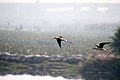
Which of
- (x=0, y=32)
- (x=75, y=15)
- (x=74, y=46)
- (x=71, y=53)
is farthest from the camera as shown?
(x=75, y=15)

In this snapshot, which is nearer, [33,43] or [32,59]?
[32,59]

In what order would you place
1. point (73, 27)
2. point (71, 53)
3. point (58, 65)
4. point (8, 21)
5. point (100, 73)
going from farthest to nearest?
point (8, 21) → point (73, 27) → point (71, 53) → point (58, 65) → point (100, 73)

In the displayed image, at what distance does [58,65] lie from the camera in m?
15.6

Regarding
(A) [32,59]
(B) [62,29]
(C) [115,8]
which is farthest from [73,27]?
(A) [32,59]

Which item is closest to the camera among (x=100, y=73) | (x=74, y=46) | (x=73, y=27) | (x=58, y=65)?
(x=100, y=73)

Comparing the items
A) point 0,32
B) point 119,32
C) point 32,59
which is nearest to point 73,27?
point 0,32

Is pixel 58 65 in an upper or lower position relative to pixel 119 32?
lower

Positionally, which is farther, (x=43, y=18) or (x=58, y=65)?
(x=43, y=18)

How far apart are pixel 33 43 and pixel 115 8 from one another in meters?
11.5

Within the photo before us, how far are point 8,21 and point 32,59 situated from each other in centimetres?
1143

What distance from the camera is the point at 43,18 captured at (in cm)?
2925

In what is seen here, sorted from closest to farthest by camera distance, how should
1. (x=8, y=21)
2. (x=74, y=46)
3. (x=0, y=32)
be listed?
(x=74, y=46)
(x=0, y=32)
(x=8, y=21)

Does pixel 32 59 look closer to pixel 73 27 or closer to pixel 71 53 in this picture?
pixel 71 53

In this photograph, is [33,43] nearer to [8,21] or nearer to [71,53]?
[71,53]
